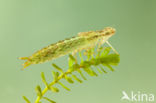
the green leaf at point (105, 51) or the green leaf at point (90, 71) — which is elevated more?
the green leaf at point (105, 51)

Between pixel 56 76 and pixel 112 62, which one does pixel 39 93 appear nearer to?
pixel 56 76

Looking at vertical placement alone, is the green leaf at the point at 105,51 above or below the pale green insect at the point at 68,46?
below

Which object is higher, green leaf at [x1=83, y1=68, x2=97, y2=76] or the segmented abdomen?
the segmented abdomen

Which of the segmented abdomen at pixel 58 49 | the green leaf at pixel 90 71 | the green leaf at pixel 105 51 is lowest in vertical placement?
the green leaf at pixel 90 71

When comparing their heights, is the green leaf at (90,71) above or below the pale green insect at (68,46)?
below

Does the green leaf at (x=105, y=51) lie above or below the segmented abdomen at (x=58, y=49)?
below

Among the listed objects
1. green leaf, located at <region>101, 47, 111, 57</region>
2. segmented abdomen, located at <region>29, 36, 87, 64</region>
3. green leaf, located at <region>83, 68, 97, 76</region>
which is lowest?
green leaf, located at <region>83, 68, 97, 76</region>

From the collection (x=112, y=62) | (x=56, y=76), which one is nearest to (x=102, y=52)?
(x=112, y=62)

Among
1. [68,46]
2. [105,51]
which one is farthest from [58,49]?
[105,51]

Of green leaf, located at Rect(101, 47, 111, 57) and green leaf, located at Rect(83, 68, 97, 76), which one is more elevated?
green leaf, located at Rect(101, 47, 111, 57)
